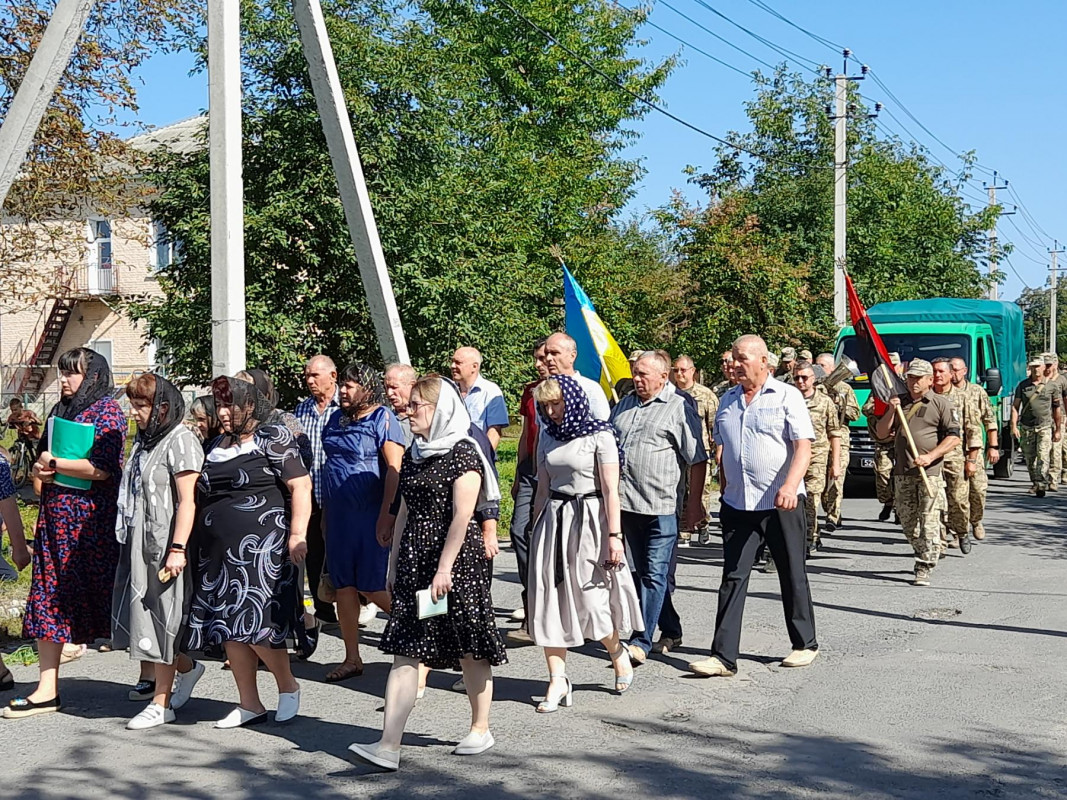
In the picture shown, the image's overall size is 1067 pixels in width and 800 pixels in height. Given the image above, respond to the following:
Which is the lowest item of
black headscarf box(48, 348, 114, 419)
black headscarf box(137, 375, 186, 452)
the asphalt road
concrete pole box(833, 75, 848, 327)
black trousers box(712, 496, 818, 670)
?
the asphalt road

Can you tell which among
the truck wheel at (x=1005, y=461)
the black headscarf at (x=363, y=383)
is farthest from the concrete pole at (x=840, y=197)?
the black headscarf at (x=363, y=383)

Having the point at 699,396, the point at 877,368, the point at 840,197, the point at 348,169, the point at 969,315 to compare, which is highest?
the point at 840,197

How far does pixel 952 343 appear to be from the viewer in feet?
61.2

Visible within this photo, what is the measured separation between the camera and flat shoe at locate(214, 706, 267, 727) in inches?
246

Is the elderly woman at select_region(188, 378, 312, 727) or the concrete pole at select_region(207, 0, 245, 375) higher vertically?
the concrete pole at select_region(207, 0, 245, 375)

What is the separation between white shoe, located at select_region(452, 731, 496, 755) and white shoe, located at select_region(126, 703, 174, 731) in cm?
156

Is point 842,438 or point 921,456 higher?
point 842,438

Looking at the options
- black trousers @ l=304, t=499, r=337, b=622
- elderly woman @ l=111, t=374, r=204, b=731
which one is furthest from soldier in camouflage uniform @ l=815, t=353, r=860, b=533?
elderly woman @ l=111, t=374, r=204, b=731

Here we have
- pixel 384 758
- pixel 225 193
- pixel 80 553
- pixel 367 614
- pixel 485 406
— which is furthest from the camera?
pixel 225 193

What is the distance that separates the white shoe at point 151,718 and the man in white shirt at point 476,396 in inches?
110

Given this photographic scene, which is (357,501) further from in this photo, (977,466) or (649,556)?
(977,466)

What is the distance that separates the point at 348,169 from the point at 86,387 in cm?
473

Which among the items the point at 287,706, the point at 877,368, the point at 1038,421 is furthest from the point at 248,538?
the point at 1038,421

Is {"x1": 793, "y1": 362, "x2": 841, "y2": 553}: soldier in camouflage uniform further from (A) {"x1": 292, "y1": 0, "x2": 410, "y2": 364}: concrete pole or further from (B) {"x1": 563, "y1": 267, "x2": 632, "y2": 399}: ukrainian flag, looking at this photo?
(A) {"x1": 292, "y1": 0, "x2": 410, "y2": 364}: concrete pole
